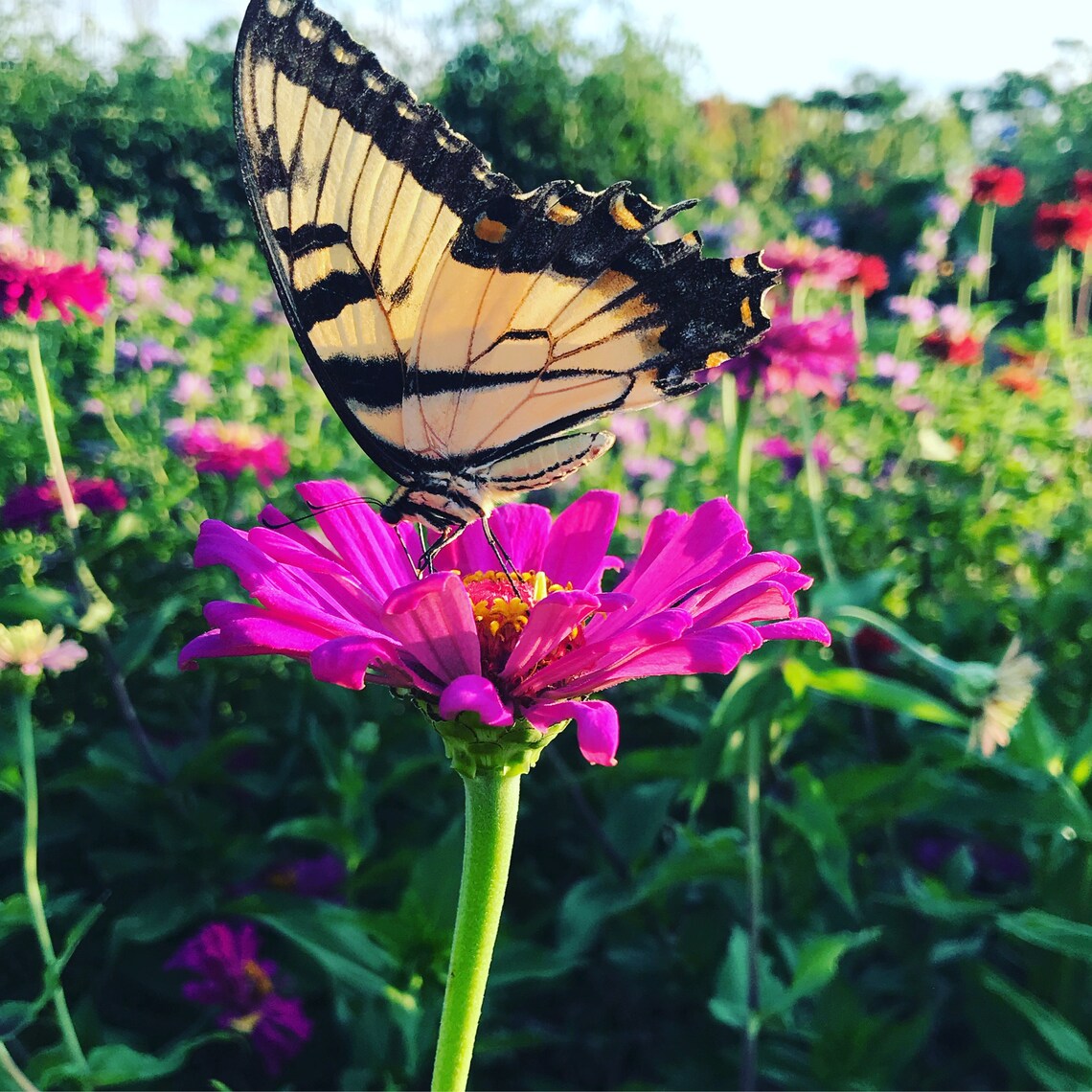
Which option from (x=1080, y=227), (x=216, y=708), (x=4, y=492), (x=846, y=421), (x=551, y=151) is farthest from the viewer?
(x=551, y=151)

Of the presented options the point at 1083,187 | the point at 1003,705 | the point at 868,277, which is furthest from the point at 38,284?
the point at 1083,187

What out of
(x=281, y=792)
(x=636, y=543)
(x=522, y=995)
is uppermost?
(x=636, y=543)

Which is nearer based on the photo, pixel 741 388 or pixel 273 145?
pixel 273 145

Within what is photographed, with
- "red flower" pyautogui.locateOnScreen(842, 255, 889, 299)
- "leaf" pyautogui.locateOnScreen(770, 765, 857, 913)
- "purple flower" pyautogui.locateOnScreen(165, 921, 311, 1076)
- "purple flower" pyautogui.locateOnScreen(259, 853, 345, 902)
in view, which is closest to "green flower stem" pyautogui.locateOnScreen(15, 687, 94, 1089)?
"purple flower" pyautogui.locateOnScreen(165, 921, 311, 1076)

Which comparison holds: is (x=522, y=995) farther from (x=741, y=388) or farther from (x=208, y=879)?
(x=741, y=388)

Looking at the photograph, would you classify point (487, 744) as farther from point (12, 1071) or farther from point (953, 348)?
point (953, 348)

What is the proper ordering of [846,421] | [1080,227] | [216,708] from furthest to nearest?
[846,421], [1080,227], [216,708]

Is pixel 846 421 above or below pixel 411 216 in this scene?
above

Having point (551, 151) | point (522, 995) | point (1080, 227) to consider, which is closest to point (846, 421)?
point (1080, 227)
